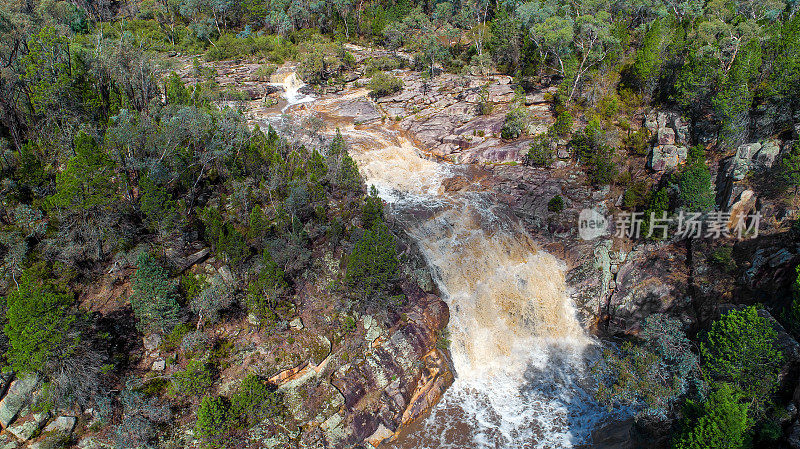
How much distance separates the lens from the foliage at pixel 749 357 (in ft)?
69.7

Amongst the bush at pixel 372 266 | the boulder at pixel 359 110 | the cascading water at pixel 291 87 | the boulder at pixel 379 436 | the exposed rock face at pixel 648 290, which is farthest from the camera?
the cascading water at pixel 291 87

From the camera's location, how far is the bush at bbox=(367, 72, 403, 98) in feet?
199

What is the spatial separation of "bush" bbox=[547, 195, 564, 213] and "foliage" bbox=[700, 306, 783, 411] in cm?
1811

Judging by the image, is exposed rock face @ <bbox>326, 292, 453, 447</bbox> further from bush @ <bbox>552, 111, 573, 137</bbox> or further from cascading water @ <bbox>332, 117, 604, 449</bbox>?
bush @ <bbox>552, 111, 573, 137</bbox>

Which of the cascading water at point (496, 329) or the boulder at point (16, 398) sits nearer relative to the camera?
the boulder at point (16, 398)

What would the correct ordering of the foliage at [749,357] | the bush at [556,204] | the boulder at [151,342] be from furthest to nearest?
the bush at [556,204], the boulder at [151,342], the foliage at [749,357]

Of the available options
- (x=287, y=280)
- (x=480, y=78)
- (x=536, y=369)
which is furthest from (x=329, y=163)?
(x=480, y=78)

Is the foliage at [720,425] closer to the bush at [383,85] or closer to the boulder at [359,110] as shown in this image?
the boulder at [359,110]

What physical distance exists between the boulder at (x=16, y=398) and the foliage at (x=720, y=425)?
107ft

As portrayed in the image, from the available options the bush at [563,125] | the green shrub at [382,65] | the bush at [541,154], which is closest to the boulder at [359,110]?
the green shrub at [382,65]

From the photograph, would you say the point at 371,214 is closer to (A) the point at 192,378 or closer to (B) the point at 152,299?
(B) the point at 152,299

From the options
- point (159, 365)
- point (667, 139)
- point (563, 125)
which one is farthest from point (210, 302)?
point (667, 139)

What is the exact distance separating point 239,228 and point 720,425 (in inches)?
1228

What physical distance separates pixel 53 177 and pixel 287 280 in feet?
60.0
